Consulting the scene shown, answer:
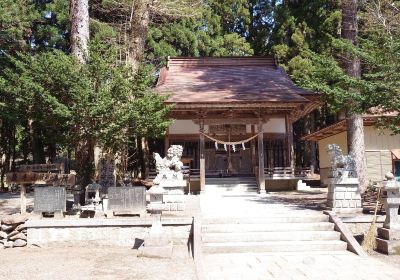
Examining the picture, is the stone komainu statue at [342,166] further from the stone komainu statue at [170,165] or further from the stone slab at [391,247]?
the stone komainu statue at [170,165]

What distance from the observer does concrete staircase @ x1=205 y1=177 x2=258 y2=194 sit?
14.6 m

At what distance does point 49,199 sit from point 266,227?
5034mm

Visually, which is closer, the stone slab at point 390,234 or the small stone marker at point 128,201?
the stone slab at point 390,234

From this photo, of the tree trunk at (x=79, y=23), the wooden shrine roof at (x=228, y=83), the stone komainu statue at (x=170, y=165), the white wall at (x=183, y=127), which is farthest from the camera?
the white wall at (x=183, y=127)

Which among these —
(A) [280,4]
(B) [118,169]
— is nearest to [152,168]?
(B) [118,169]

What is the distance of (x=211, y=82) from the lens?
54.5 ft

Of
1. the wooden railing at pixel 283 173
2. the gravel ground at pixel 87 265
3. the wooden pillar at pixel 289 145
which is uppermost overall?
the wooden pillar at pixel 289 145

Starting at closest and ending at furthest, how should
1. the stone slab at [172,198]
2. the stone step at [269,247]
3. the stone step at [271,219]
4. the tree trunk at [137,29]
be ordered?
the stone step at [269,247], the stone step at [271,219], the stone slab at [172,198], the tree trunk at [137,29]

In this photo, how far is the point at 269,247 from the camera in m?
7.41

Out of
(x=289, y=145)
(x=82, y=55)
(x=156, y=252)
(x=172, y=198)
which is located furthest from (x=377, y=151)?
(x=82, y=55)

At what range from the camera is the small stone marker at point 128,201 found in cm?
876

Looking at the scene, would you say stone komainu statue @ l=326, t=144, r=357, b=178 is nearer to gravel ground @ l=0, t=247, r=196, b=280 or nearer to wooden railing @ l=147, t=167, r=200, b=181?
gravel ground @ l=0, t=247, r=196, b=280

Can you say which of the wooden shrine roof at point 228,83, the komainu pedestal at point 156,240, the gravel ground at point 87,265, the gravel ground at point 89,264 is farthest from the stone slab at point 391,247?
the wooden shrine roof at point 228,83

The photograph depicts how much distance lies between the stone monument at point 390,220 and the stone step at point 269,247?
2.42 feet
